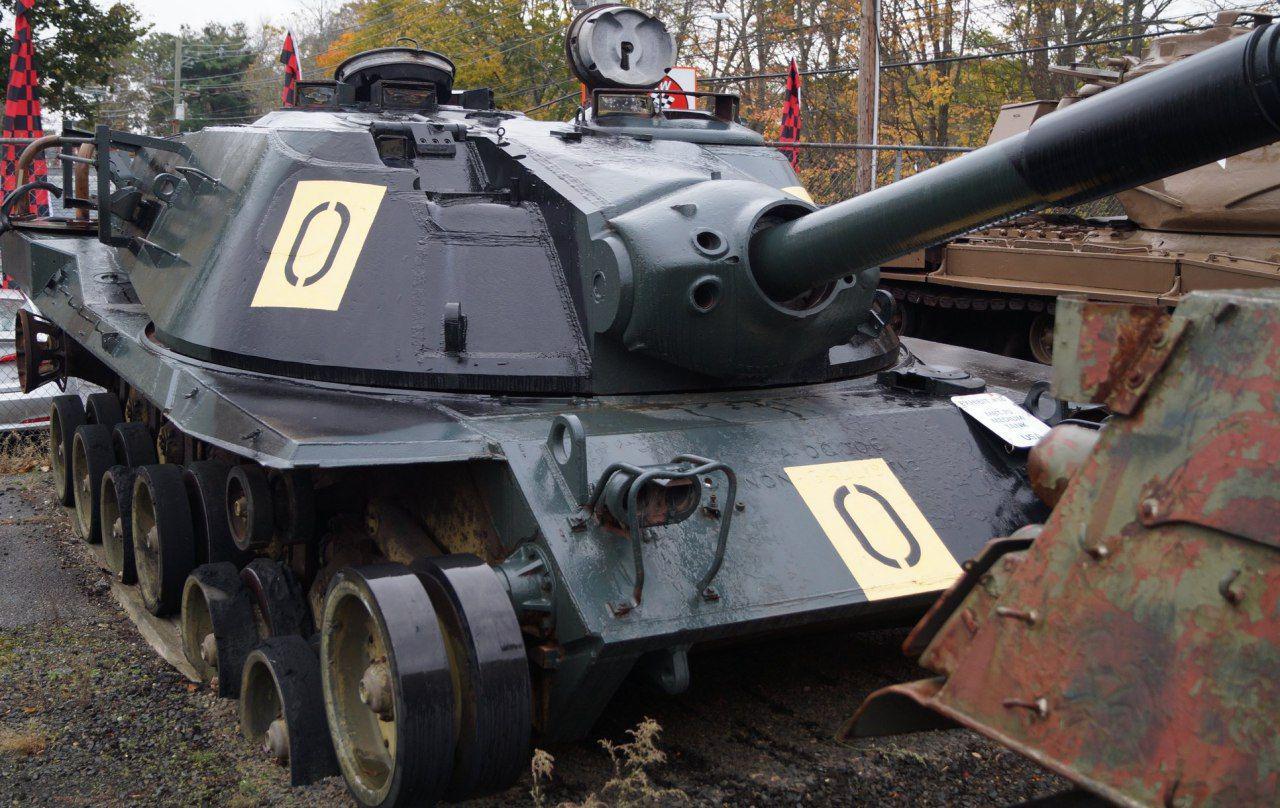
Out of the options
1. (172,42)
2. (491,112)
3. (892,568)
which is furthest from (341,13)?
(892,568)

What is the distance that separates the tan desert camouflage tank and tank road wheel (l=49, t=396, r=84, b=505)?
618 centimetres

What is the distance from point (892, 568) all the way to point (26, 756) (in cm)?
281

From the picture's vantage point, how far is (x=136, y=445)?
5.86 meters

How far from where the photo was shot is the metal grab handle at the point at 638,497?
3.25m

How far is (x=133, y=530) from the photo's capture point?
5.57 metres

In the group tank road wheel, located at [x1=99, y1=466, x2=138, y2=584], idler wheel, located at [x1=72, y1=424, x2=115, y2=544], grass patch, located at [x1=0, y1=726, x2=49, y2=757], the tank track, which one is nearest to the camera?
grass patch, located at [x1=0, y1=726, x2=49, y2=757]

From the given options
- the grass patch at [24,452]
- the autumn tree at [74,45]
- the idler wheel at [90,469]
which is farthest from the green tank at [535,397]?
the autumn tree at [74,45]

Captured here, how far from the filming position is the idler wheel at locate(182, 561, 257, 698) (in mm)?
4371

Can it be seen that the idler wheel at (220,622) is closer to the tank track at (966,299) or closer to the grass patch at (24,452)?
the grass patch at (24,452)

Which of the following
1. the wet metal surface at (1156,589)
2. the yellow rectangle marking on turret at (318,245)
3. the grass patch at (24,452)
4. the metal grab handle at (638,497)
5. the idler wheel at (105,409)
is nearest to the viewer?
the wet metal surface at (1156,589)

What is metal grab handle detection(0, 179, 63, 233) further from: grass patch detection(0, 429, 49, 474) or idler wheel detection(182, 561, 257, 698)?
grass patch detection(0, 429, 49, 474)

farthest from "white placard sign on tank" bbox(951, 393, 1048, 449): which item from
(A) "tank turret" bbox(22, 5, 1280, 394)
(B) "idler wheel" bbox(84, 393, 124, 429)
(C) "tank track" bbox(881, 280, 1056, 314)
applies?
(C) "tank track" bbox(881, 280, 1056, 314)

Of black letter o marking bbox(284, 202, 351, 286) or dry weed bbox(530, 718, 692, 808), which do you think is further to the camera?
black letter o marking bbox(284, 202, 351, 286)

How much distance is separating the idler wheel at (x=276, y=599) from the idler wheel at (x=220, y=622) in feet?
0.20
